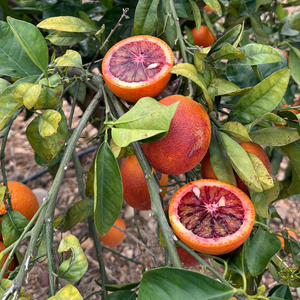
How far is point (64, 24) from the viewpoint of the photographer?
2.19 feet

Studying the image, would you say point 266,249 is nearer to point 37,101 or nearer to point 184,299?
point 184,299

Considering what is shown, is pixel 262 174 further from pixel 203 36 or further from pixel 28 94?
pixel 203 36

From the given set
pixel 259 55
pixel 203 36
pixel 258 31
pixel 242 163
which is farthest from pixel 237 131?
pixel 203 36

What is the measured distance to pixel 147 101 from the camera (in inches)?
19.9

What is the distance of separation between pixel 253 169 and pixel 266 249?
0.63ft

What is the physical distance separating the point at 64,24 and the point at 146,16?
7.3 inches

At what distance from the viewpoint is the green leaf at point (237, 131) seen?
56 centimetres

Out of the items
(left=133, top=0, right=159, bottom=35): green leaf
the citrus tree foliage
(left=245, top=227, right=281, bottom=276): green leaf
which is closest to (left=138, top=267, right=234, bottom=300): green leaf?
the citrus tree foliage

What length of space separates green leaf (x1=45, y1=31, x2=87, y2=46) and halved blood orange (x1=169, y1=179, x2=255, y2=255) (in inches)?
17.8

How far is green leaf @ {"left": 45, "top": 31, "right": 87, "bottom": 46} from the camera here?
2.41 feet

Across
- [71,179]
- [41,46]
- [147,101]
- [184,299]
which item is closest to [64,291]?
[184,299]

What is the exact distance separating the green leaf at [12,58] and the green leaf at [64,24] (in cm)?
7

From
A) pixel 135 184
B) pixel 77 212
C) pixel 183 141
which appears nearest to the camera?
pixel 183 141

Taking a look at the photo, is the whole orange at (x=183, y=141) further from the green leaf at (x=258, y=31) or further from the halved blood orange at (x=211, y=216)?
the green leaf at (x=258, y=31)
